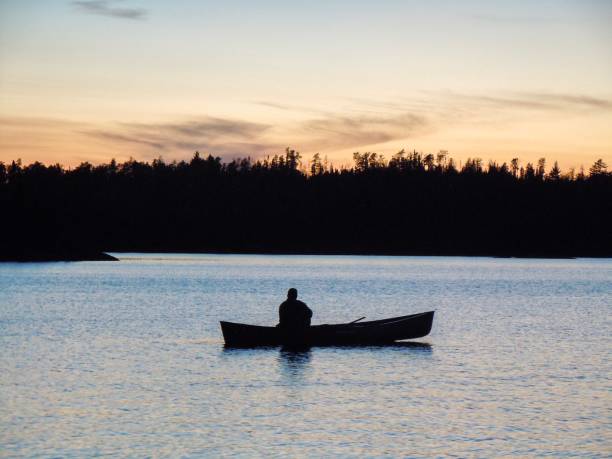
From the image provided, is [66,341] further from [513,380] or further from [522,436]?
[522,436]

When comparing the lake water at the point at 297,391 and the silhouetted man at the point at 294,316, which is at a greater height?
the silhouetted man at the point at 294,316

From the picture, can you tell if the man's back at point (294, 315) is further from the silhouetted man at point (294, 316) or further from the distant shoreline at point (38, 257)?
the distant shoreline at point (38, 257)

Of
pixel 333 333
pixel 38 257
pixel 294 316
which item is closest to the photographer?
pixel 294 316

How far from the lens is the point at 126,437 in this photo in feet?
67.2

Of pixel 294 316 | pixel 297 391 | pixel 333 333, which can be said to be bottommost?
pixel 297 391

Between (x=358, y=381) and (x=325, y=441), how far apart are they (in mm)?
8866

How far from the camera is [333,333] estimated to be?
35.9 m

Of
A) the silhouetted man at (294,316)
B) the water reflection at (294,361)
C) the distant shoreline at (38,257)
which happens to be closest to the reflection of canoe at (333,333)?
the silhouetted man at (294,316)

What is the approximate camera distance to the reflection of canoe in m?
35.2

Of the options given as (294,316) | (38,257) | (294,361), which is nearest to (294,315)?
(294,316)

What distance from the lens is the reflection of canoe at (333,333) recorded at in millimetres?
35250

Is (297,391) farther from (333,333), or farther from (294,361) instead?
(333,333)

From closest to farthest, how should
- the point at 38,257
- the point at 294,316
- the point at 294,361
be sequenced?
1. the point at 294,361
2. the point at 294,316
3. the point at 38,257

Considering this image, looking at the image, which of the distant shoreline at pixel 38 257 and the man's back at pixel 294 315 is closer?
the man's back at pixel 294 315
